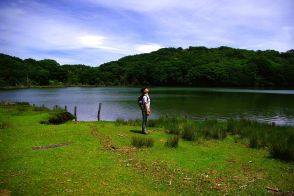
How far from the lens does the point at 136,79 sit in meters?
178

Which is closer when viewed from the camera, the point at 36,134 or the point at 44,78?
the point at 36,134

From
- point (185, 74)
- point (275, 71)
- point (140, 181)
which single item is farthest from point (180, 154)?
point (185, 74)

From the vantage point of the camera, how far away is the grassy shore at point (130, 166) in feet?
30.1

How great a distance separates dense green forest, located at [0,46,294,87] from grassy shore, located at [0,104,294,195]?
434 feet

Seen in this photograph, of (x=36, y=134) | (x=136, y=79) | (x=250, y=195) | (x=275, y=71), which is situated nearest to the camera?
(x=250, y=195)

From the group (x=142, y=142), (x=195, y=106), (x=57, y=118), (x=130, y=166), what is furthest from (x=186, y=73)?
(x=130, y=166)

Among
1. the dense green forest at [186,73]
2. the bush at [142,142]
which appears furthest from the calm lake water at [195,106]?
the dense green forest at [186,73]

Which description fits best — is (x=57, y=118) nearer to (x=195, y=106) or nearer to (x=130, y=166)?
(x=130, y=166)

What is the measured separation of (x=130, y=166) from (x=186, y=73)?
152842mm

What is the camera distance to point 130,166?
11375 millimetres

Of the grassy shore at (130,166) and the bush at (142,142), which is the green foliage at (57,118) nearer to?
the grassy shore at (130,166)

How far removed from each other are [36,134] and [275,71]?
452 feet

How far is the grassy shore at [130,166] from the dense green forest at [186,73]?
13239 centimetres

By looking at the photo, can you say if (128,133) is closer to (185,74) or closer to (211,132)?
(211,132)
